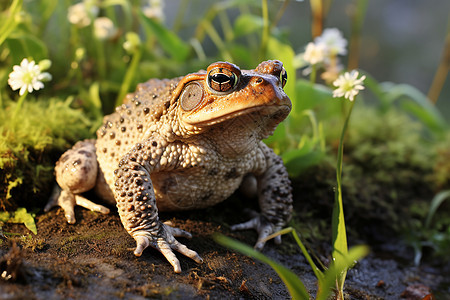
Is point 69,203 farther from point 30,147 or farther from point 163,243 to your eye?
point 163,243

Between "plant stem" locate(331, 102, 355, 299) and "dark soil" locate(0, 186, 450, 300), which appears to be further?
"plant stem" locate(331, 102, 355, 299)

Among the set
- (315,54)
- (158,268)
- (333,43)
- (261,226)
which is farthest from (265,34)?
(158,268)

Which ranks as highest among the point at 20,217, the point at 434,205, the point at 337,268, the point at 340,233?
the point at 434,205

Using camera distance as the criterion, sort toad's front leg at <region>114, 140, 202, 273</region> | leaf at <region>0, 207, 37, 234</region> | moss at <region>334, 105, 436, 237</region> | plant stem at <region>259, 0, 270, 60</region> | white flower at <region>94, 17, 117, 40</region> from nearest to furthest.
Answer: toad's front leg at <region>114, 140, 202, 273</region>
leaf at <region>0, 207, 37, 234</region>
plant stem at <region>259, 0, 270, 60</region>
moss at <region>334, 105, 436, 237</region>
white flower at <region>94, 17, 117, 40</region>

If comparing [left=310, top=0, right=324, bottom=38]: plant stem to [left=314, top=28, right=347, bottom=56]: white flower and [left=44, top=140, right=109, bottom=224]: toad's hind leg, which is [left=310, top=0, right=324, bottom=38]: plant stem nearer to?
[left=314, top=28, right=347, bottom=56]: white flower

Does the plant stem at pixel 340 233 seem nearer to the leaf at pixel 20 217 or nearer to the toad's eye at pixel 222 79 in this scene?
the toad's eye at pixel 222 79

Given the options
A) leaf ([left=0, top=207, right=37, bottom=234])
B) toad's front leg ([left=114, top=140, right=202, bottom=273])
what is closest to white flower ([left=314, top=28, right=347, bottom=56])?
toad's front leg ([left=114, top=140, right=202, bottom=273])
